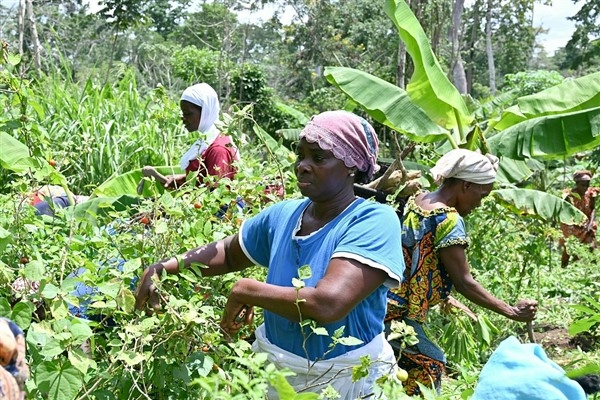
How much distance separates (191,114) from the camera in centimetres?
467

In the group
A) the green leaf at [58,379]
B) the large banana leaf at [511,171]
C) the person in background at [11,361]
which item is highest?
the person in background at [11,361]

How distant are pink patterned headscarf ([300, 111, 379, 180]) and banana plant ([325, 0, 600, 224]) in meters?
3.56

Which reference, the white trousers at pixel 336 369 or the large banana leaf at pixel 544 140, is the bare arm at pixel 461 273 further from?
the large banana leaf at pixel 544 140

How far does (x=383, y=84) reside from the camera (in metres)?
6.48

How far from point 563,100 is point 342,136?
4.62 metres

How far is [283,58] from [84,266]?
27.6m

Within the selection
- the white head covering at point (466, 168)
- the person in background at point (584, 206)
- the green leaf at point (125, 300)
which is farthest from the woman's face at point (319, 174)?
the person in background at point (584, 206)

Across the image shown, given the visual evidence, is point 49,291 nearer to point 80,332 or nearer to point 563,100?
point 80,332

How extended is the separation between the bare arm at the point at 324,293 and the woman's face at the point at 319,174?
0.92 ft

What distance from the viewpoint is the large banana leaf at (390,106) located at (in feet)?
20.4

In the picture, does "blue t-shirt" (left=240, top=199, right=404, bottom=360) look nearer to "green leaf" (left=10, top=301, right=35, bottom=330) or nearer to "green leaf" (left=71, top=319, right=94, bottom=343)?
"green leaf" (left=71, top=319, right=94, bottom=343)

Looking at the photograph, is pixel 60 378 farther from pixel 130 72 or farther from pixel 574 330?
pixel 130 72

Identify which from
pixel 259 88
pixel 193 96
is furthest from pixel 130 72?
pixel 259 88

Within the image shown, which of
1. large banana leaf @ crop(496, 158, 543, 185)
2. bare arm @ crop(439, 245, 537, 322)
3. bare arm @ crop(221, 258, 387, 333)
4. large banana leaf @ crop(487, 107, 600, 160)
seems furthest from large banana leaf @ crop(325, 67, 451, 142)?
bare arm @ crop(221, 258, 387, 333)
